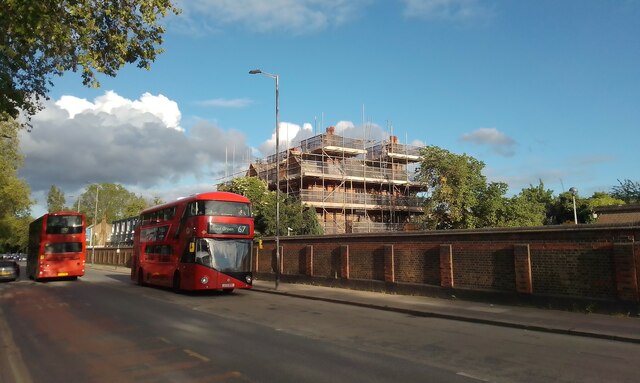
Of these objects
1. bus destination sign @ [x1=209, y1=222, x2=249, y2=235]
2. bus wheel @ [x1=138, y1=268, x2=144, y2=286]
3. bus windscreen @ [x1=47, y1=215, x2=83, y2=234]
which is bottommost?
bus wheel @ [x1=138, y1=268, x2=144, y2=286]

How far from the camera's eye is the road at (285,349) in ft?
22.9

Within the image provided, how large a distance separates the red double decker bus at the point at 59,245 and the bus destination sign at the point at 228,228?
14770 mm

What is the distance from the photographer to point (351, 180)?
50.6 metres

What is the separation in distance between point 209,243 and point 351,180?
3242 centimetres

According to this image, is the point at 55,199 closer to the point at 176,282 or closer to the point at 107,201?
the point at 107,201

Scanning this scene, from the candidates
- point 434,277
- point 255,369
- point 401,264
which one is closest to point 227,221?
point 401,264

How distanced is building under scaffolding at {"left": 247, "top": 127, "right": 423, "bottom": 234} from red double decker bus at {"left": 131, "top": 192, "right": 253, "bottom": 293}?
974 inches

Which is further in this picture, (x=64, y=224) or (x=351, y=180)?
(x=351, y=180)

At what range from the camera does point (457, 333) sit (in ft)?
35.6

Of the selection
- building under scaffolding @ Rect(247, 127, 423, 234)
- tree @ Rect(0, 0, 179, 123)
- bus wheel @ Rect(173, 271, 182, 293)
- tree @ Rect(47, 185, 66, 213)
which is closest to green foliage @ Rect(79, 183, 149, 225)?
tree @ Rect(47, 185, 66, 213)

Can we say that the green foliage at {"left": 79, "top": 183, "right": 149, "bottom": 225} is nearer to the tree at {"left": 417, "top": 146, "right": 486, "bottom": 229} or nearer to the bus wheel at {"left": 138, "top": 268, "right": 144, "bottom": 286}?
the tree at {"left": 417, "top": 146, "right": 486, "bottom": 229}

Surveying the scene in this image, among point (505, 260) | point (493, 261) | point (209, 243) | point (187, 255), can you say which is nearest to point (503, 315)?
point (505, 260)

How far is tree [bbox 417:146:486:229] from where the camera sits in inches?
1758

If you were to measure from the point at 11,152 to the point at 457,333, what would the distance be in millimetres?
44163
